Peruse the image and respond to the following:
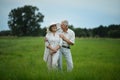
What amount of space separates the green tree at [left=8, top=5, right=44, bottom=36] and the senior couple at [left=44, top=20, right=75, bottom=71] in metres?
65.4

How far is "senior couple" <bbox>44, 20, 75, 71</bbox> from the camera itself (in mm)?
8117

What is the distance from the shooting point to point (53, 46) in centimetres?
818

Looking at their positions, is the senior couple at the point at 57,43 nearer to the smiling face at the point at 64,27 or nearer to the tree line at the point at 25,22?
the smiling face at the point at 64,27

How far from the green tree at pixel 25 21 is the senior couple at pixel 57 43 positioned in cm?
6538

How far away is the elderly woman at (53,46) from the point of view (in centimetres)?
811

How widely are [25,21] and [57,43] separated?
69910 millimetres

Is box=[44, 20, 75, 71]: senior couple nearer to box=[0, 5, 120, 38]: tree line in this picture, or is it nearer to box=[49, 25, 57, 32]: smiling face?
box=[49, 25, 57, 32]: smiling face

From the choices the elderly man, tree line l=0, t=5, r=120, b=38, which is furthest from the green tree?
the elderly man

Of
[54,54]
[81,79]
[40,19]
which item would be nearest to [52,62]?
[54,54]

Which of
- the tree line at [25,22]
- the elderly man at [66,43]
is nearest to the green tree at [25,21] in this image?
the tree line at [25,22]

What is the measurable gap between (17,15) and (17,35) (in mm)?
7813

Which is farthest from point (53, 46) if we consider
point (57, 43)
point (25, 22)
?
point (25, 22)

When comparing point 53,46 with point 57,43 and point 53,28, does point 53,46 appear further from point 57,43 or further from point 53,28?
point 53,28

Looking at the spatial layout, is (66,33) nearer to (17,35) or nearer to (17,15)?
(17,35)
